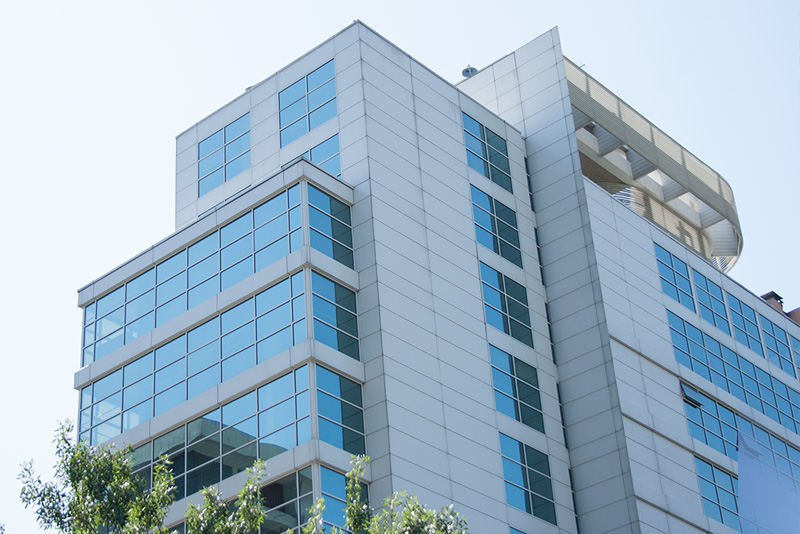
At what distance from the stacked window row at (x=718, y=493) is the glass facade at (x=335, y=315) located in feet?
57.5

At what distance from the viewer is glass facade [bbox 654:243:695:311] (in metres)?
55.3

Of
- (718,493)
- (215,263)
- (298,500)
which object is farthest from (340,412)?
(718,493)

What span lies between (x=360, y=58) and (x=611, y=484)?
19454 mm

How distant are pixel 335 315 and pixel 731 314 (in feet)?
83.4

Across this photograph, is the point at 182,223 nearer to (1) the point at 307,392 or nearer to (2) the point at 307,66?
(2) the point at 307,66

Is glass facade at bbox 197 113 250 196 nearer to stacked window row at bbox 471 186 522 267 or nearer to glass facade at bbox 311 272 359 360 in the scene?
stacked window row at bbox 471 186 522 267

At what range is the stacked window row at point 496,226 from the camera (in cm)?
4972

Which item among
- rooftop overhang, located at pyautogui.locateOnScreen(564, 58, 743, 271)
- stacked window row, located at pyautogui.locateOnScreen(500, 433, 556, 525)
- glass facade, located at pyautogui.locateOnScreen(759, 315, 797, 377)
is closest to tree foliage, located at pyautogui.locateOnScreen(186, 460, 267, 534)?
stacked window row, located at pyautogui.locateOnScreen(500, 433, 556, 525)

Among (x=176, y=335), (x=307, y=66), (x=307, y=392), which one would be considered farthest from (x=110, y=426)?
(x=307, y=66)

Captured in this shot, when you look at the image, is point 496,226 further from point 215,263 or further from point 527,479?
point 215,263

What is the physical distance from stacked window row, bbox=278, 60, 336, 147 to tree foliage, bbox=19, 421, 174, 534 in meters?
22.1

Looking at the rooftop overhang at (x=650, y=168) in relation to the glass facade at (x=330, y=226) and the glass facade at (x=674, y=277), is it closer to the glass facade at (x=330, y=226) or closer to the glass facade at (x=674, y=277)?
the glass facade at (x=674, y=277)

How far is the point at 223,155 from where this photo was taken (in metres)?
52.6

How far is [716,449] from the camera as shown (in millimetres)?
52125
